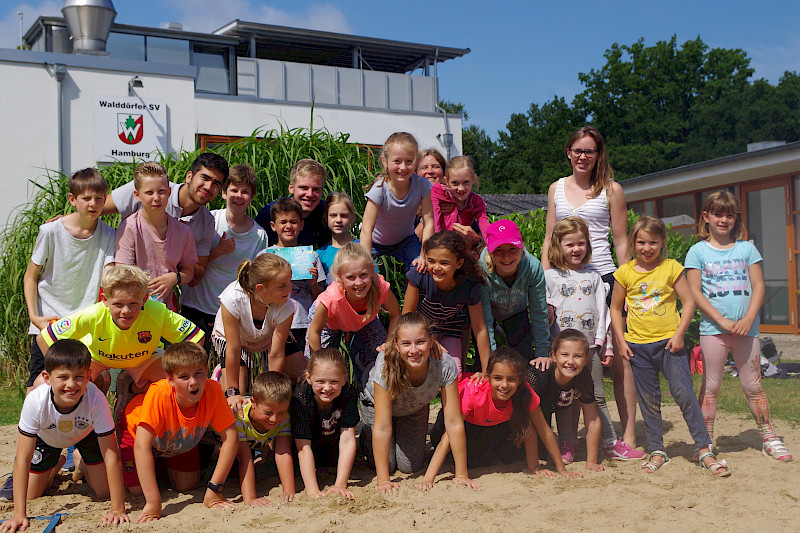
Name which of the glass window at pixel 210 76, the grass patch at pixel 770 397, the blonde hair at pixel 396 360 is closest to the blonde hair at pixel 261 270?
the blonde hair at pixel 396 360

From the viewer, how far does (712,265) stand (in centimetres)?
485

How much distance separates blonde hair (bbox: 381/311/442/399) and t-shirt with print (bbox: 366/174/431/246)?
0.95 meters

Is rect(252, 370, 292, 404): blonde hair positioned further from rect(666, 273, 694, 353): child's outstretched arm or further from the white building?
the white building

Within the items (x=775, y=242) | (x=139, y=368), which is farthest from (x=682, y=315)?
(x=775, y=242)

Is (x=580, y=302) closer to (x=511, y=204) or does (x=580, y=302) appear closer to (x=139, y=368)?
(x=139, y=368)

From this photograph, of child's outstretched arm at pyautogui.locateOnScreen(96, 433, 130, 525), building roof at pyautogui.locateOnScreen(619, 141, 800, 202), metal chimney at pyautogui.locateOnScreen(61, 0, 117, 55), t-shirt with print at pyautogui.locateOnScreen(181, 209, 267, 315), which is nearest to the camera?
child's outstretched arm at pyautogui.locateOnScreen(96, 433, 130, 525)

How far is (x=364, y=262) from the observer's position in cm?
424

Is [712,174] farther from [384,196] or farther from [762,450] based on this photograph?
[384,196]

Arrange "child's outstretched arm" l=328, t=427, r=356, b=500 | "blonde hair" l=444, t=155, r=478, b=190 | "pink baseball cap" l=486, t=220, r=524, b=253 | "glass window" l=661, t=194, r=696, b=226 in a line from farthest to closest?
"glass window" l=661, t=194, r=696, b=226 → "blonde hair" l=444, t=155, r=478, b=190 → "pink baseball cap" l=486, t=220, r=524, b=253 → "child's outstretched arm" l=328, t=427, r=356, b=500

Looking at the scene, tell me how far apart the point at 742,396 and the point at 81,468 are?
225 inches

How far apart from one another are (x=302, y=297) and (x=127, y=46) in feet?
50.4

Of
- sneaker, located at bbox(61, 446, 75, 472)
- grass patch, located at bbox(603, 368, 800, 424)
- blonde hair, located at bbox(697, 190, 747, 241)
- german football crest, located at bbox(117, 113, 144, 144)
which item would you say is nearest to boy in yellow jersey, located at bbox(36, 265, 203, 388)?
sneaker, located at bbox(61, 446, 75, 472)

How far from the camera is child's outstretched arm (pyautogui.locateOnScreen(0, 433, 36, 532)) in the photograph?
3428 mm

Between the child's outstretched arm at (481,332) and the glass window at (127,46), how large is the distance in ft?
52.1
